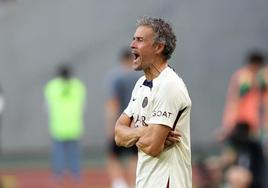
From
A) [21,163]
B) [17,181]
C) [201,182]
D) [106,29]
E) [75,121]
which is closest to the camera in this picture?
[201,182]

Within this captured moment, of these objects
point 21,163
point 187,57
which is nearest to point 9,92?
point 21,163

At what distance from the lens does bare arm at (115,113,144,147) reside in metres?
6.48

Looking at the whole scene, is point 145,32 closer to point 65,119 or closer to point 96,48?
point 65,119

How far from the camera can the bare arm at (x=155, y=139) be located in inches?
249

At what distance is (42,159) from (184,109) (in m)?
16.9

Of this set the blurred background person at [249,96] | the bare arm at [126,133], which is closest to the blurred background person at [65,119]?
the blurred background person at [249,96]

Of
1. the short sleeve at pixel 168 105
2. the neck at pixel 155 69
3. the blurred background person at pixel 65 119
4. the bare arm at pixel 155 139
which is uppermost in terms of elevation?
the neck at pixel 155 69

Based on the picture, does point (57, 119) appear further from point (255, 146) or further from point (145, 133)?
point (145, 133)

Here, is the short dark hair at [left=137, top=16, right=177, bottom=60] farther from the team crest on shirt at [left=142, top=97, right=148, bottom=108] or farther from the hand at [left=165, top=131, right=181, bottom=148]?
the hand at [left=165, top=131, right=181, bottom=148]

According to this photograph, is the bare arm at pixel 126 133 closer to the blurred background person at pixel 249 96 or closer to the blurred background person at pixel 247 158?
the blurred background person at pixel 247 158

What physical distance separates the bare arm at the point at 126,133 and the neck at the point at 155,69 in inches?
13.1

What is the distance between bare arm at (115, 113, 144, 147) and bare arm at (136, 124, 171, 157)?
10cm

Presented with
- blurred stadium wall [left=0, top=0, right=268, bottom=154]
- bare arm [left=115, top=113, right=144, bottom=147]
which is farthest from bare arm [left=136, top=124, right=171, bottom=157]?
blurred stadium wall [left=0, top=0, right=268, bottom=154]

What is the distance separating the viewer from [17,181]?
20.4 m
